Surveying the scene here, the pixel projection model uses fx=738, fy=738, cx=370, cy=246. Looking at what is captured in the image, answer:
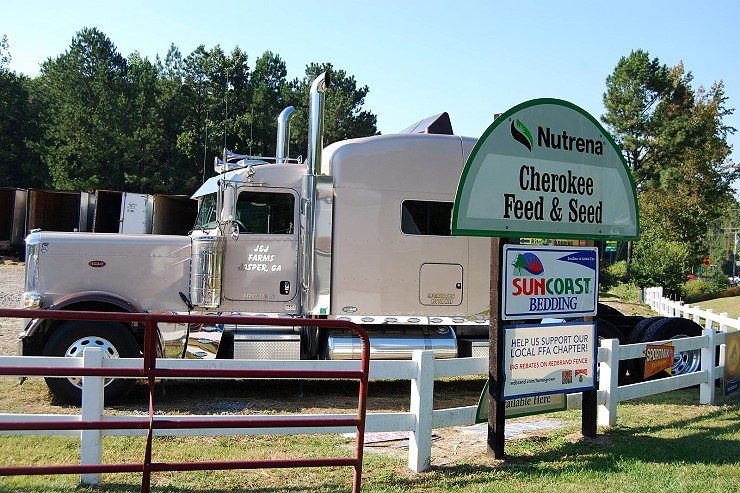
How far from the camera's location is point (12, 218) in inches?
1172

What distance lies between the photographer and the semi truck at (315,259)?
8.89 metres

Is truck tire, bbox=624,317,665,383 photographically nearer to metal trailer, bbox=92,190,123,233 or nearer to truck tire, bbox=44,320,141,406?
truck tire, bbox=44,320,141,406

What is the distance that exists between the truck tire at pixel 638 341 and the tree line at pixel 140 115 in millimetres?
38528

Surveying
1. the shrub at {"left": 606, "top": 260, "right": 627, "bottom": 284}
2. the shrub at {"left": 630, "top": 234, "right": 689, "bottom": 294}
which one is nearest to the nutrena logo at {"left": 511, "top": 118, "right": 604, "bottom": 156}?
the shrub at {"left": 630, "top": 234, "right": 689, "bottom": 294}

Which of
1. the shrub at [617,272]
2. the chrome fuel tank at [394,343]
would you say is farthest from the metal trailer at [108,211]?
the shrub at [617,272]

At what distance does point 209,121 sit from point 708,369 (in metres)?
41.6

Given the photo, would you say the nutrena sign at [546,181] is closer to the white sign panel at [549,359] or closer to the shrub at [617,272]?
the white sign panel at [549,359]

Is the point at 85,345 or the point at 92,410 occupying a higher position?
the point at 85,345

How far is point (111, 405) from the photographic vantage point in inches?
329

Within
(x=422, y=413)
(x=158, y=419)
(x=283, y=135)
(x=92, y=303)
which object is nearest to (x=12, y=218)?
(x=283, y=135)

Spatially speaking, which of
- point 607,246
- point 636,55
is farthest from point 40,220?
point 636,55

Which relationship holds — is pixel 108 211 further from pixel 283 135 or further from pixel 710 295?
pixel 710 295

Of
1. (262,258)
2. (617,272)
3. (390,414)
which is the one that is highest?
(617,272)

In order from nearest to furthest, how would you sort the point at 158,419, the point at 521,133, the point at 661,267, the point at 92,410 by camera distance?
the point at 158,419 < the point at 92,410 < the point at 521,133 < the point at 661,267
